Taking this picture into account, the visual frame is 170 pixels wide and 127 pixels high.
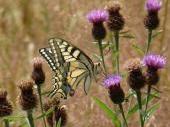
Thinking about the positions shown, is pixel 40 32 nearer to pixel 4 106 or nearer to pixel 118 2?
pixel 118 2

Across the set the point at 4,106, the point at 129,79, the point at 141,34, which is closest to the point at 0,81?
the point at 141,34

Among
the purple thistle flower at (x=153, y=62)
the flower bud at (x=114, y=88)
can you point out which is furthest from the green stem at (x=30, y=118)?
the purple thistle flower at (x=153, y=62)

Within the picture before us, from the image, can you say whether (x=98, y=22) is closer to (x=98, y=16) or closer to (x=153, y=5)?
(x=98, y=16)

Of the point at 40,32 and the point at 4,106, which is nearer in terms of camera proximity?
the point at 4,106

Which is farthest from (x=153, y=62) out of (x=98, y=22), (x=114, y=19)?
(x=98, y=22)

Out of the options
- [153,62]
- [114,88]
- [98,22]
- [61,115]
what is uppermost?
[98,22]

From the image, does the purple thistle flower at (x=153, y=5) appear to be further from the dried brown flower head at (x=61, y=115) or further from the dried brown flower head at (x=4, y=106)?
the dried brown flower head at (x=4, y=106)

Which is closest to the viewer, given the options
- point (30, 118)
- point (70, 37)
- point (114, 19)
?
point (30, 118)
